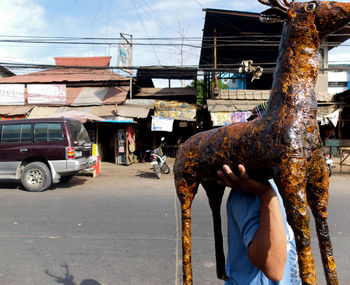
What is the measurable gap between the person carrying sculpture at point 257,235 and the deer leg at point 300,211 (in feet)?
0.38

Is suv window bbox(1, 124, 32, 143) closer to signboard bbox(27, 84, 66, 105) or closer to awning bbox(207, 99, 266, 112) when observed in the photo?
signboard bbox(27, 84, 66, 105)

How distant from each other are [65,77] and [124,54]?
12.5 ft

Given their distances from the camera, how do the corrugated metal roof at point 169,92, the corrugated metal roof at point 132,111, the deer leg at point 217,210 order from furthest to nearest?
the corrugated metal roof at point 169,92 → the corrugated metal roof at point 132,111 → the deer leg at point 217,210

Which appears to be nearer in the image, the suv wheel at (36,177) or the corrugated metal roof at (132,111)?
the suv wheel at (36,177)

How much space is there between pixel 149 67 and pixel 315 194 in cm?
1115

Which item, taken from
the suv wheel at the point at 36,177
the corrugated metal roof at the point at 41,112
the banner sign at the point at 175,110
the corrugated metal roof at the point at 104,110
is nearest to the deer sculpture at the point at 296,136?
the suv wheel at the point at 36,177

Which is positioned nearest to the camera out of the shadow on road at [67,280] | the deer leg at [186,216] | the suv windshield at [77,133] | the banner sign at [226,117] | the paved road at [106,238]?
the deer leg at [186,216]

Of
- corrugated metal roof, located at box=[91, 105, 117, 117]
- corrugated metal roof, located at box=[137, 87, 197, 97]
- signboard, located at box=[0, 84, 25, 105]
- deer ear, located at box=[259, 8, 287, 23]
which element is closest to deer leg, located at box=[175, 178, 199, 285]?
deer ear, located at box=[259, 8, 287, 23]

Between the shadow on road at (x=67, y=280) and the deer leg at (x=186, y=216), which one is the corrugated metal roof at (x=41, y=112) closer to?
the shadow on road at (x=67, y=280)

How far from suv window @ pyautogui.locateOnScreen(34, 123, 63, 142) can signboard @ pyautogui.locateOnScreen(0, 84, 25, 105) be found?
6.51 m

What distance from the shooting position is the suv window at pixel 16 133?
24.2ft

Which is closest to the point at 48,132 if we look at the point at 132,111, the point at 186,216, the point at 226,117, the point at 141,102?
the point at 132,111

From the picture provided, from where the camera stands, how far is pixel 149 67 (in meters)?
11.5

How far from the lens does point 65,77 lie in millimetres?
13852
